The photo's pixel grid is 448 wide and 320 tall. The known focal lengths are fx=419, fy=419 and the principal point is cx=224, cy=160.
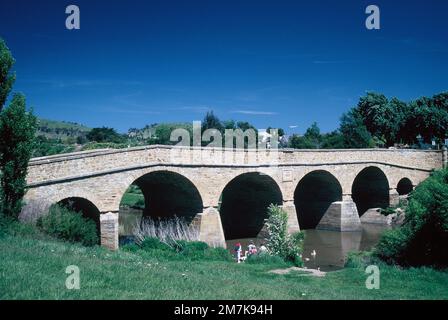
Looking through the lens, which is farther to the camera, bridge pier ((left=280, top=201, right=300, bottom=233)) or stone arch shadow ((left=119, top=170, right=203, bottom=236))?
bridge pier ((left=280, top=201, right=300, bottom=233))

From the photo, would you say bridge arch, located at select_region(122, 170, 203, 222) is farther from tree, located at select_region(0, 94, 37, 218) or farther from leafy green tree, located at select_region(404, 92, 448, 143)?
leafy green tree, located at select_region(404, 92, 448, 143)

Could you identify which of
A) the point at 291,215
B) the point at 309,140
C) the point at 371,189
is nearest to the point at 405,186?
the point at 371,189

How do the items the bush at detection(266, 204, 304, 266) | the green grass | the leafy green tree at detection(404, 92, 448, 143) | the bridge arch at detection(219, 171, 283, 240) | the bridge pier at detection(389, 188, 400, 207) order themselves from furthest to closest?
the leafy green tree at detection(404, 92, 448, 143), the bridge pier at detection(389, 188, 400, 207), the bridge arch at detection(219, 171, 283, 240), the bush at detection(266, 204, 304, 266), the green grass

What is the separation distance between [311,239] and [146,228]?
1154 cm

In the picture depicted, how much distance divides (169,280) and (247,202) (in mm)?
17346

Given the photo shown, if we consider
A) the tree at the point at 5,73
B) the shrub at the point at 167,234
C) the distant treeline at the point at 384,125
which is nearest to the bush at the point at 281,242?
the shrub at the point at 167,234

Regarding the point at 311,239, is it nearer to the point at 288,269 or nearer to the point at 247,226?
the point at 247,226

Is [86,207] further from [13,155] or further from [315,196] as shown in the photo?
[315,196]

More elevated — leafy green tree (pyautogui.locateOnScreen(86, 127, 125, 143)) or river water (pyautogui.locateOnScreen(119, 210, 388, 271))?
leafy green tree (pyautogui.locateOnScreen(86, 127, 125, 143))

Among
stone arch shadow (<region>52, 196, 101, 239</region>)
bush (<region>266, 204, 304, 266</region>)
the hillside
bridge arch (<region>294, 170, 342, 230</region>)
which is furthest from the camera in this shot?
the hillside

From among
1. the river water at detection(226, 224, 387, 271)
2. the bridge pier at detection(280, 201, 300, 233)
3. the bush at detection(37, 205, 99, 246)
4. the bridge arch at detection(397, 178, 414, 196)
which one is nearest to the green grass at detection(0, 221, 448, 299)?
the bush at detection(37, 205, 99, 246)

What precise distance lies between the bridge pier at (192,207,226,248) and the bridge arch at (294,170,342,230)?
9017 millimetres

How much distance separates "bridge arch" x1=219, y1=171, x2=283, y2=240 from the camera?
76.5 feet

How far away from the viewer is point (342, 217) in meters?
26.5
